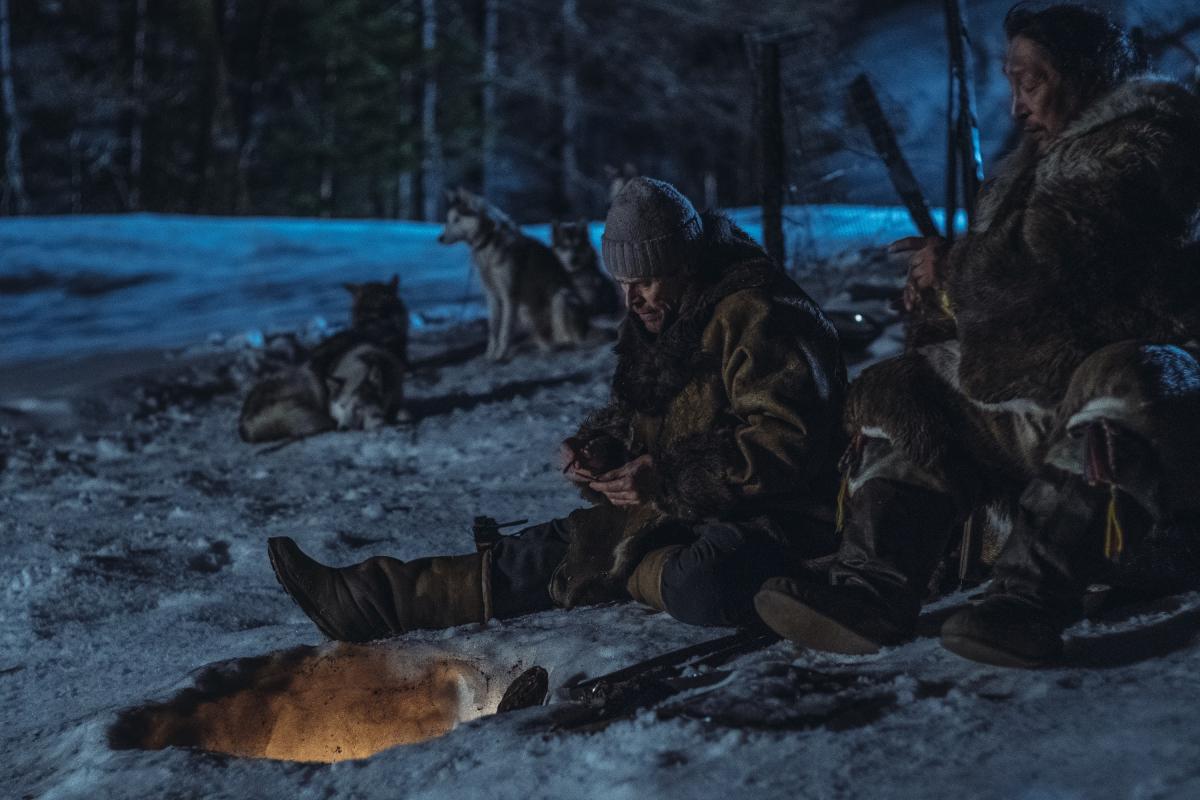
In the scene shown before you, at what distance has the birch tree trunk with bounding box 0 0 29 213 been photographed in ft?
80.2

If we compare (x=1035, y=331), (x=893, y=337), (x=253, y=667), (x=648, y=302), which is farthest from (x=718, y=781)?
(x=893, y=337)

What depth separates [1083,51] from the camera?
283cm

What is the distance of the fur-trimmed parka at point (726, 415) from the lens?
3.04 meters

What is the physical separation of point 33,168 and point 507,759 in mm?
28849

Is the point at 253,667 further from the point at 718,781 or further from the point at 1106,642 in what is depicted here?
the point at 1106,642

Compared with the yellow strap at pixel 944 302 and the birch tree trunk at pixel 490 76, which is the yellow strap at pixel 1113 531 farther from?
the birch tree trunk at pixel 490 76

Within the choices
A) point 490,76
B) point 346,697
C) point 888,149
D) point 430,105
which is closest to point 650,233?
point 346,697

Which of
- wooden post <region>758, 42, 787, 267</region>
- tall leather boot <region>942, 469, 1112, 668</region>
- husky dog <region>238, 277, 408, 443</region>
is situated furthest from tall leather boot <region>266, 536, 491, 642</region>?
wooden post <region>758, 42, 787, 267</region>

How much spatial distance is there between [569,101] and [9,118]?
1126cm

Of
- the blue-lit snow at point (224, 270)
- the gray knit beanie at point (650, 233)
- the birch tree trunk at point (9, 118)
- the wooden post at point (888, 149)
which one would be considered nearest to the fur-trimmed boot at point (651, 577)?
the gray knit beanie at point (650, 233)

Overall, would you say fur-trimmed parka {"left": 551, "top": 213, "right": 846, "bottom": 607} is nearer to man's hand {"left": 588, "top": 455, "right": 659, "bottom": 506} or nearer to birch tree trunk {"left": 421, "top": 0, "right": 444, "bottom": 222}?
man's hand {"left": 588, "top": 455, "right": 659, "bottom": 506}

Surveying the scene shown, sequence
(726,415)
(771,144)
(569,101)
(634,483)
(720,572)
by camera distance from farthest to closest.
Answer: (569,101) < (771,144) < (634,483) < (726,415) < (720,572)

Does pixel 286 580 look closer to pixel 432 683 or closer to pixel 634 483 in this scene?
pixel 432 683

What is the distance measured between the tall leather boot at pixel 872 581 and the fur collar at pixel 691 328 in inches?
22.8
